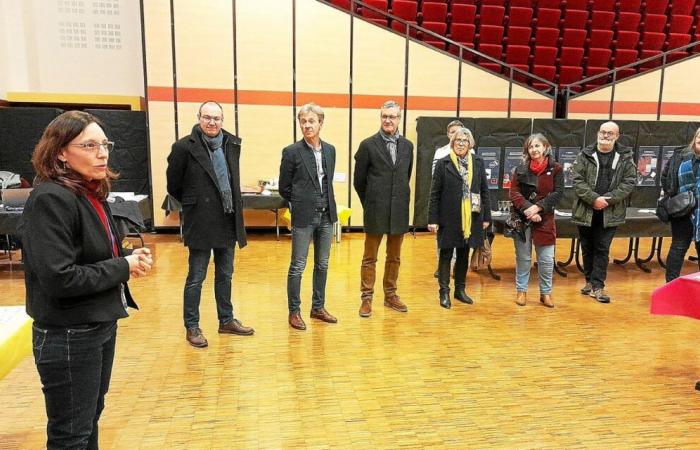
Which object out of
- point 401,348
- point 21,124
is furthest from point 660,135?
point 21,124

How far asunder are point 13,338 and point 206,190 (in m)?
1.35

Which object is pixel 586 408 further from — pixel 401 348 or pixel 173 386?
pixel 173 386

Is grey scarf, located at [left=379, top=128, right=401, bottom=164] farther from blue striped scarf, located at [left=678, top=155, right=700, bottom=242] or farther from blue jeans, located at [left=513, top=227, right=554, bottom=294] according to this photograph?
blue striped scarf, located at [left=678, top=155, right=700, bottom=242]

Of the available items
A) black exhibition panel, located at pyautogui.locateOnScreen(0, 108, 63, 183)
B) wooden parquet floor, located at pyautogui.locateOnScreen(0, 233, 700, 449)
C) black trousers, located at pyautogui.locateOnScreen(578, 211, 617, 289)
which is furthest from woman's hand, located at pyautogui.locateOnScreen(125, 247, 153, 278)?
black exhibition panel, located at pyautogui.locateOnScreen(0, 108, 63, 183)

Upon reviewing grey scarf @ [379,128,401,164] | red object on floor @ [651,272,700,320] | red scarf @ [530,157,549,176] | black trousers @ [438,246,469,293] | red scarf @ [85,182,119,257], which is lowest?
black trousers @ [438,246,469,293]

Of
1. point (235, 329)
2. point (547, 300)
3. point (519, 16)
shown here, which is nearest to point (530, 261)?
point (547, 300)

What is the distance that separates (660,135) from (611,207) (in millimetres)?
4216

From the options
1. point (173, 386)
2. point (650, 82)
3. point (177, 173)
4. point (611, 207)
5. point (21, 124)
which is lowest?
point (173, 386)

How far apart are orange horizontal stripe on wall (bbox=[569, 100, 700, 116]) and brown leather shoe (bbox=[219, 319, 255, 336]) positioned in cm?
649

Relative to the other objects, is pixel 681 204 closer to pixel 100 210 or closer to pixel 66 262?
pixel 100 210

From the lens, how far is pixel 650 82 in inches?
312

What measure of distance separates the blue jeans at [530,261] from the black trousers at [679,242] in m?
0.97

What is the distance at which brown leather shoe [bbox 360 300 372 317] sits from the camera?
395 centimetres

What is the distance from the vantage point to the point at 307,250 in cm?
362
